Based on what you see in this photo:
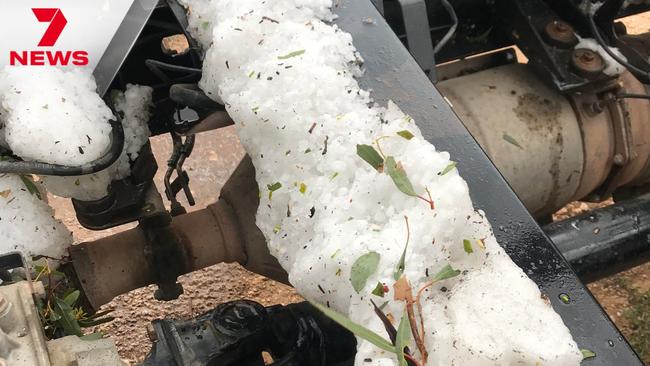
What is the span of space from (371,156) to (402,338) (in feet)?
0.74

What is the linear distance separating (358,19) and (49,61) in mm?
446

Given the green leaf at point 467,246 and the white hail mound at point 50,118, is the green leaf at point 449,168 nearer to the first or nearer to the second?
the green leaf at point 467,246

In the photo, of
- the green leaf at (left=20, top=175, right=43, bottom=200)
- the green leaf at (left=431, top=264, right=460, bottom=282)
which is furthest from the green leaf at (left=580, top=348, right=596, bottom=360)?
the green leaf at (left=20, top=175, right=43, bottom=200)

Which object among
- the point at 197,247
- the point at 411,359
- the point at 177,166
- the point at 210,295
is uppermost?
the point at 411,359

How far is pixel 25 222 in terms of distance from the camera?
1082 mm

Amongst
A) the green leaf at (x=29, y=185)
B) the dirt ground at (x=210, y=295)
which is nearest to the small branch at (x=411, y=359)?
the green leaf at (x=29, y=185)

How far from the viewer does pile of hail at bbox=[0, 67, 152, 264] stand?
102 centimetres

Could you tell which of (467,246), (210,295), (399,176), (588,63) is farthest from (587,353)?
(210,295)

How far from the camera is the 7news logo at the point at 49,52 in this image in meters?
1.09

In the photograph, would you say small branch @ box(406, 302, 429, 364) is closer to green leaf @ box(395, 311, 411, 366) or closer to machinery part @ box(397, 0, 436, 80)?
green leaf @ box(395, 311, 411, 366)

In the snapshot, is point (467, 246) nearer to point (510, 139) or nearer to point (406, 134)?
point (406, 134)

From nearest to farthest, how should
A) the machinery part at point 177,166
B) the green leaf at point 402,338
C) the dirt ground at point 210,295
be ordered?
the green leaf at point 402,338 → the machinery part at point 177,166 → the dirt ground at point 210,295

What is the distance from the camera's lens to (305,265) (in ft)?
2.86

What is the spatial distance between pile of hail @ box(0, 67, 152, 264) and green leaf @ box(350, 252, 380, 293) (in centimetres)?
45
